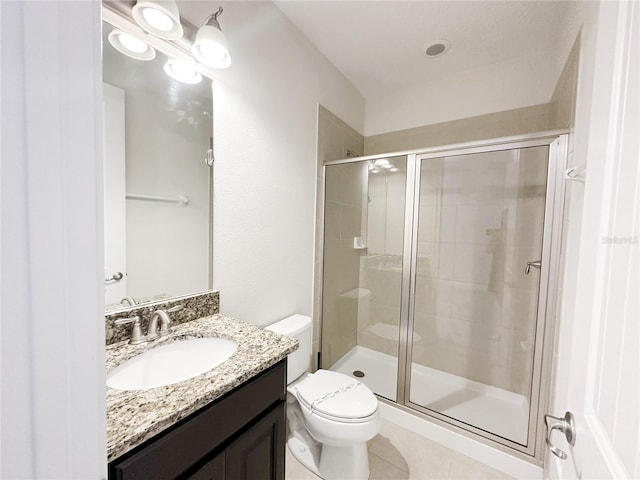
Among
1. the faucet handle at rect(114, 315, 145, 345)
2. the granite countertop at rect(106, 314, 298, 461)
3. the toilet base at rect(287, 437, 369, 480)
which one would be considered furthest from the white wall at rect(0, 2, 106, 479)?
the toilet base at rect(287, 437, 369, 480)

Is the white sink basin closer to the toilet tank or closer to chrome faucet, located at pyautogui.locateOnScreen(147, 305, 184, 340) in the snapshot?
chrome faucet, located at pyautogui.locateOnScreen(147, 305, 184, 340)

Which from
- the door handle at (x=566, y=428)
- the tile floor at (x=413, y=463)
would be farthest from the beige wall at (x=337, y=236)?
the door handle at (x=566, y=428)

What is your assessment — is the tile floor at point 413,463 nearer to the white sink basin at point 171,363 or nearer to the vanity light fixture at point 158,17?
the white sink basin at point 171,363

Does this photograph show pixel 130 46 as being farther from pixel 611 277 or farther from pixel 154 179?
pixel 611 277

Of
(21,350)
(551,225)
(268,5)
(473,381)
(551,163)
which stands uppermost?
(268,5)

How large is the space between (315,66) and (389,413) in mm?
2491

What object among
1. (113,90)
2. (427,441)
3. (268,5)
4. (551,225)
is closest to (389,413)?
(427,441)

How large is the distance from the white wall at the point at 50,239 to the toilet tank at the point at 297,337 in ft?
3.94

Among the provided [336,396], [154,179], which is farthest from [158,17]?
[336,396]

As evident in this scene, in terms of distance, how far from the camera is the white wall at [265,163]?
1296mm

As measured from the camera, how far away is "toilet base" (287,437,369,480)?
51.3 inches

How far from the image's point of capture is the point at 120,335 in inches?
36.8

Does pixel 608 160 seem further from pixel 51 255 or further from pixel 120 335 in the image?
pixel 120 335

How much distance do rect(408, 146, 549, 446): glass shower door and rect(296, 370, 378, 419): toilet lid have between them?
2.18ft
